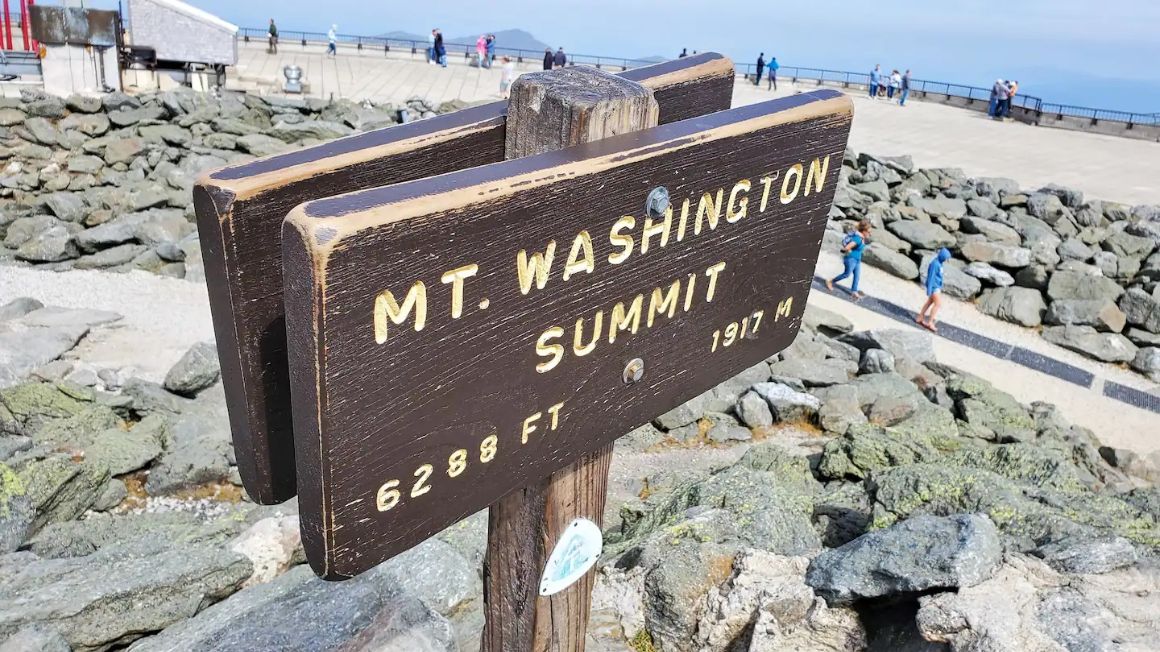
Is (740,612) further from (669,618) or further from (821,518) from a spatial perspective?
(821,518)

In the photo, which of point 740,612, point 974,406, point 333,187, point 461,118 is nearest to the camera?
point 333,187

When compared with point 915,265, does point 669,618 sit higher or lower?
higher

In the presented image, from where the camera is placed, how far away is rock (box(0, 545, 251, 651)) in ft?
13.7

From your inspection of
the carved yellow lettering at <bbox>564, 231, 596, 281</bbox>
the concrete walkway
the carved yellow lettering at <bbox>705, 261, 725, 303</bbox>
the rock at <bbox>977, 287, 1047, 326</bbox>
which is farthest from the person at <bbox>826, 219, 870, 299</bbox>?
the carved yellow lettering at <bbox>564, 231, 596, 281</bbox>

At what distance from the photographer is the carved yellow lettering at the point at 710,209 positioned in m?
2.20

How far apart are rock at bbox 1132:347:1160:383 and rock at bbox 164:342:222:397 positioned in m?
13.1

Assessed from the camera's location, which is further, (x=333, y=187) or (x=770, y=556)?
(x=770, y=556)

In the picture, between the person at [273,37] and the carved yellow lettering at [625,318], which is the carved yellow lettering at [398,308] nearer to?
the carved yellow lettering at [625,318]

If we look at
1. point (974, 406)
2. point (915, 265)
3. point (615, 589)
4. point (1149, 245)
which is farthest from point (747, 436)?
point (1149, 245)

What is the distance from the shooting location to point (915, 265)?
1684 centimetres

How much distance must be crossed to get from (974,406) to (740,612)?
23.6ft

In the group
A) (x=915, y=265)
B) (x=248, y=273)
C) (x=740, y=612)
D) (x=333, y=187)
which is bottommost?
(x=915, y=265)

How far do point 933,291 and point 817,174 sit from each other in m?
12.3

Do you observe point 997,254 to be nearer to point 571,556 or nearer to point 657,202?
point 571,556
